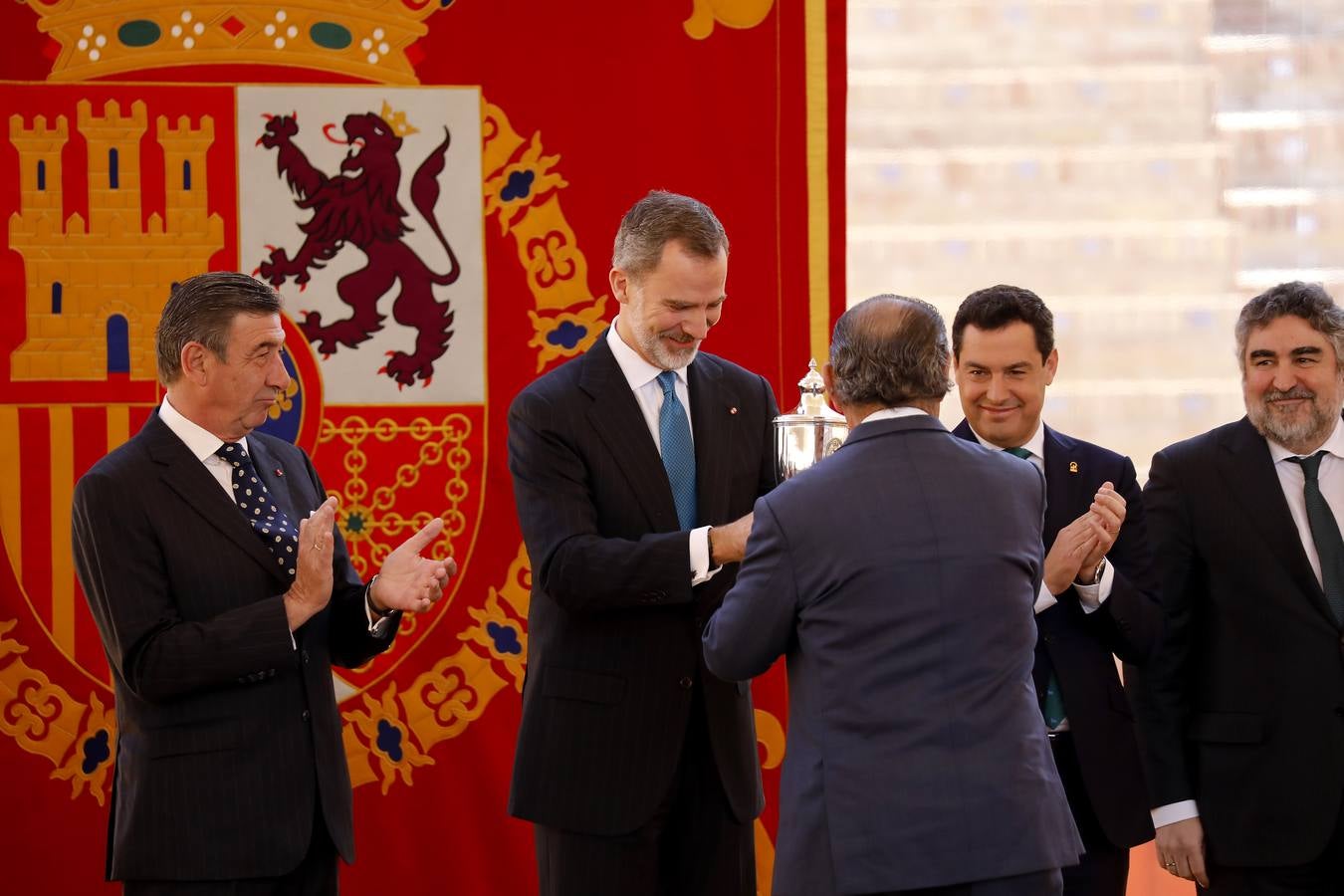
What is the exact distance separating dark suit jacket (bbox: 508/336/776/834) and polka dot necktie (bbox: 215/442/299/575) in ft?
1.45

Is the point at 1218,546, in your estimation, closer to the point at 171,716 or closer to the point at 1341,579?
the point at 1341,579

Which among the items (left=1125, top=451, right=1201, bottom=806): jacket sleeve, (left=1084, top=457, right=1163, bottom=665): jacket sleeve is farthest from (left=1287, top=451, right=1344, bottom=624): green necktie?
(left=1084, top=457, right=1163, bottom=665): jacket sleeve

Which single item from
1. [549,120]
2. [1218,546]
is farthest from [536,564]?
[549,120]

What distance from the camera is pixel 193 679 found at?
2.41 metres

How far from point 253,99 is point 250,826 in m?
2.30

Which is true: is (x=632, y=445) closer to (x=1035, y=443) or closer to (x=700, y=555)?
(x=700, y=555)

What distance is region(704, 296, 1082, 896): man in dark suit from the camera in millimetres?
1965

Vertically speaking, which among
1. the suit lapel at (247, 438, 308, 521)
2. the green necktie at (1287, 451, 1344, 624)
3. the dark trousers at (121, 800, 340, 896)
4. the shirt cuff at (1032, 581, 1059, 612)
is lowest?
the dark trousers at (121, 800, 340, 896)

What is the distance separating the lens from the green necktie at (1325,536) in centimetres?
278

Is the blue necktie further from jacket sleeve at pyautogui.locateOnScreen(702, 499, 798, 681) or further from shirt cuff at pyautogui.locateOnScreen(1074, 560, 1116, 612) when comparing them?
shirt cuff at pyautogui.locateOnScreen(1074, 560, 1116, 612)

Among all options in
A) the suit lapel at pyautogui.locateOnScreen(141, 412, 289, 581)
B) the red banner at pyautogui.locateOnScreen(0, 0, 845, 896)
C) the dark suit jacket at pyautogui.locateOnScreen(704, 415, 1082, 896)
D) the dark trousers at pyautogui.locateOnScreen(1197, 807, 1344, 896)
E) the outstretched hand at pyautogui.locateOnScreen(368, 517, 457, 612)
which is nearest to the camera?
the dark suit jacket at pyautogui.locateOnScreen(704, 415, 1082, 896)

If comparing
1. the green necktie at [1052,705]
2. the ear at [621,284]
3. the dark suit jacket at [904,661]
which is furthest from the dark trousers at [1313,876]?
the ear at [621,284]

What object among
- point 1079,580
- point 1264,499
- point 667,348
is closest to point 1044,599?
point 1079,580

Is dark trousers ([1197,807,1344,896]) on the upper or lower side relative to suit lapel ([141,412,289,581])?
lower
